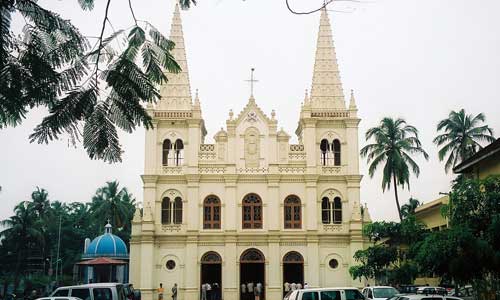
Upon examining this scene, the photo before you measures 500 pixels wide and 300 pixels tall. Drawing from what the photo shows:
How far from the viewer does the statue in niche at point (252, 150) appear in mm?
41906

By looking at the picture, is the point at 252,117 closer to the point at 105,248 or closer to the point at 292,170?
the point at 292,170

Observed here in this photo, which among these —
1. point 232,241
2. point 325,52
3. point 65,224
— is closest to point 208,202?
point 232,241

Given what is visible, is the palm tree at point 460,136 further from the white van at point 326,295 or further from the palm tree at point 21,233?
the palm tree at point 21,233

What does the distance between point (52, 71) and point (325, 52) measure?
1599 inches

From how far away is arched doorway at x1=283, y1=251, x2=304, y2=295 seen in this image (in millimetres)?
40344

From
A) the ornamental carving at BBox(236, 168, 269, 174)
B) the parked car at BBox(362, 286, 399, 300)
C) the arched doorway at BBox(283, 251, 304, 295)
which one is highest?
the ornamental carving at BBox(236, 168, 269, 174)

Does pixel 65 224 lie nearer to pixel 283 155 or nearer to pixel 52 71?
pixel 283 155

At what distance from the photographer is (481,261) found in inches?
700

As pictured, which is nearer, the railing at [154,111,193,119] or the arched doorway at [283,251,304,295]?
the arched doorway at [283,251,304,295]

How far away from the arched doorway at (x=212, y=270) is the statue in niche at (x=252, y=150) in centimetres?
641

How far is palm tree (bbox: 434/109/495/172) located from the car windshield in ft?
68.7

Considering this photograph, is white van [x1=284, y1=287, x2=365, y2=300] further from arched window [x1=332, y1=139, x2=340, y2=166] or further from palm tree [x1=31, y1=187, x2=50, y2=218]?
palm tree [x1=31, y1=187, x2=50, y2=218]

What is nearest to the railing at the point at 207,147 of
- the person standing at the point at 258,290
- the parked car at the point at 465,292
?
the person standing at the point at 258,290

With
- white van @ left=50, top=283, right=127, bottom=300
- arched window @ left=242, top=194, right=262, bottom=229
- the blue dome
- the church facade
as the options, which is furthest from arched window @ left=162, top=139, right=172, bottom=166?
A: white van @ left=50, top=283, right=127, bottom=300
